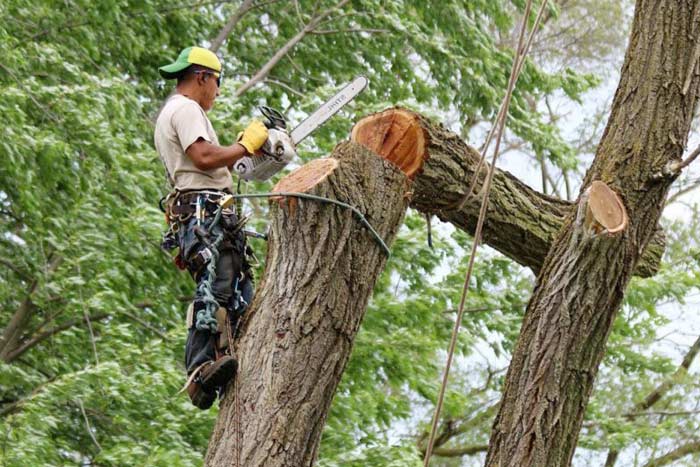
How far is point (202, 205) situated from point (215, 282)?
0.28 metres

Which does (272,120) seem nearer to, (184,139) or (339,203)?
(184,139)

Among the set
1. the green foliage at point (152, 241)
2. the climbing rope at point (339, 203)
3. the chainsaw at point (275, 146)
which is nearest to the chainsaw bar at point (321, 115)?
the chainsaw at point (275, 146)

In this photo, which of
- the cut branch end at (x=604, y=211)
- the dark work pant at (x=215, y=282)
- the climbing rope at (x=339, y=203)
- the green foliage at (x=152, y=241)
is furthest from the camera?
the green foliage at (x=152, y=241)

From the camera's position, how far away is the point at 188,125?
3.94m

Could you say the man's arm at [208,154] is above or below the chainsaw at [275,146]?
below

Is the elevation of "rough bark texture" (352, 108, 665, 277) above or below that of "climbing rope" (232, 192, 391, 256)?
above

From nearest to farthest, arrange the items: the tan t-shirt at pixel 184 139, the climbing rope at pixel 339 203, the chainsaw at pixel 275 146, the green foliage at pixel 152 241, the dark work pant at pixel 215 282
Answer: the climbing rope at pixel 339 203 → the dark work pant at pixel 215 282 → the tan t-shirt at pixel 184 139 → the chainsaw at pixel 275 146 → the green foliage at pixel 152 241

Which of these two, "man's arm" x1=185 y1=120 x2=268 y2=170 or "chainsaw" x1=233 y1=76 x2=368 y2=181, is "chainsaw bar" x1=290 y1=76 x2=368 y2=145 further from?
"man's arm" x1=185 y1=120 x2=268 y2=170

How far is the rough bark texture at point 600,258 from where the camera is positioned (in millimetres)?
3645

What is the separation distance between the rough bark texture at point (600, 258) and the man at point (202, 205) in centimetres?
92

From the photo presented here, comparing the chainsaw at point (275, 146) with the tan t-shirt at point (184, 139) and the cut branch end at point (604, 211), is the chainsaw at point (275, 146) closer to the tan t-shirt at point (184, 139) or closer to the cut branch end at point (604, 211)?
the tan t-shirt at point (184, 139)

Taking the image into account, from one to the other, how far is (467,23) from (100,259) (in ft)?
13.6

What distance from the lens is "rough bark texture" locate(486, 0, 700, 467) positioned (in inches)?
143

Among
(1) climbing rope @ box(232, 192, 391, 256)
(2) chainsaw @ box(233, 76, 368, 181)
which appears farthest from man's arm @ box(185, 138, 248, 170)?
(1) climbing rope @ box(232, 192, 391, 256)
